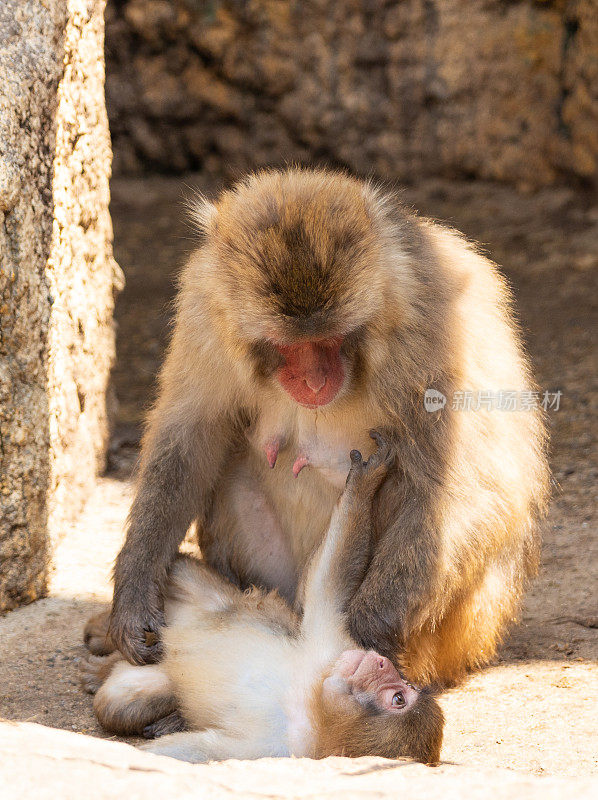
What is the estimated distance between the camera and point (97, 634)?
401 centimetres

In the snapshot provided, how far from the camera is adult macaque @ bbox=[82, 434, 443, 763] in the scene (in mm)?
3104

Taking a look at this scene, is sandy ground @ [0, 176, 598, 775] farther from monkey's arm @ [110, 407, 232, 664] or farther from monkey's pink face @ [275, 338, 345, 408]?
monkey's pink face @ [275, 338, 345, 408]

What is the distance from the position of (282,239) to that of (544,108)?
5.85 m

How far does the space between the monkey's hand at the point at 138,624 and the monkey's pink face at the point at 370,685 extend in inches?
29.8

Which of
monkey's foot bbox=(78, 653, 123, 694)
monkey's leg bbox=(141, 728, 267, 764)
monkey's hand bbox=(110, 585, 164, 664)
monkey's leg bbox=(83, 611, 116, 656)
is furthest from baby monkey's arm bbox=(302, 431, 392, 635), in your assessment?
monkey's leg bbox=(83, 611, 116, 656)

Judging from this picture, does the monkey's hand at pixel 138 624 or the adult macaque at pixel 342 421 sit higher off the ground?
the adult macaque at pixel 342 421

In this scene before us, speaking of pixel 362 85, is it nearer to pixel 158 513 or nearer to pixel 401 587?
pixel 158 513

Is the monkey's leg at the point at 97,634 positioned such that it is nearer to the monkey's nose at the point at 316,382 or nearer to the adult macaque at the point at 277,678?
the adult macaque at the point at 277,678

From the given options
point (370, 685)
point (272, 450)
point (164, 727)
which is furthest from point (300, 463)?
point (164, 727)

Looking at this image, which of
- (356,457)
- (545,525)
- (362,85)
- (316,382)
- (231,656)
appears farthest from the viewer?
(362,85)

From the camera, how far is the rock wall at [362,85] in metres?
8.26

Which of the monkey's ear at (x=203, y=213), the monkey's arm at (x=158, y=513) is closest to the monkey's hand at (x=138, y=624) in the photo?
the monkey's arm at (x=158, y=513)

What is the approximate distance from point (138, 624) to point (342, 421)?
99cm

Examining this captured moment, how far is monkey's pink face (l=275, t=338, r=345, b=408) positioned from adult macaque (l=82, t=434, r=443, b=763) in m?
0.31
